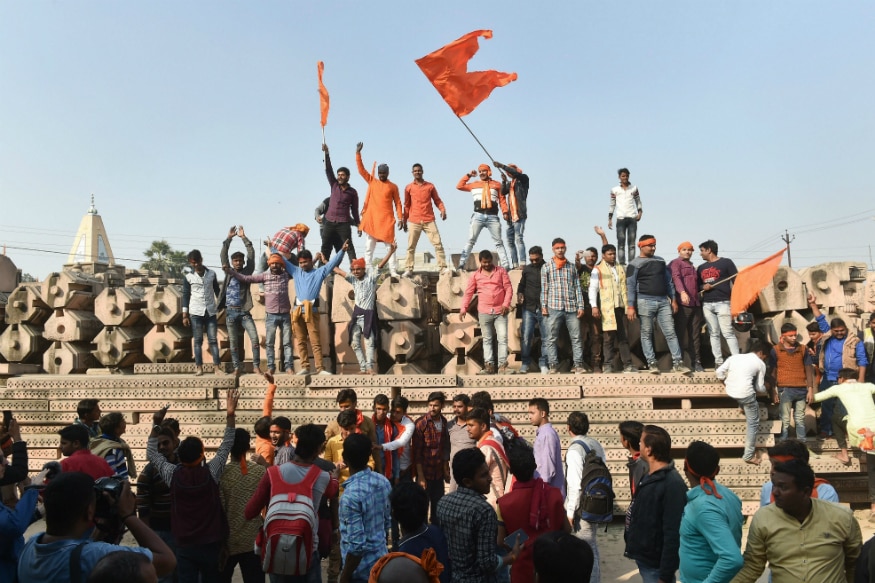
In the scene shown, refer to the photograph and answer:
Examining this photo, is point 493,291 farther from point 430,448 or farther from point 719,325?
point 430,448

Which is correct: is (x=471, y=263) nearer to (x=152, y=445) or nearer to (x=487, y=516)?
(x=152, y=445)

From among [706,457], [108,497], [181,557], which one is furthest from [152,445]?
[706,457]

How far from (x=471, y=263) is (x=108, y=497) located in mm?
9436

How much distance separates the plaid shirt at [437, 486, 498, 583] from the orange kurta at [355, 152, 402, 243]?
8.35 metres

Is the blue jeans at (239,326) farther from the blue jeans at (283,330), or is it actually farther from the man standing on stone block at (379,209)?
the man standing on stone block at (379,209)

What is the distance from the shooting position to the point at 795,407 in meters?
8.47

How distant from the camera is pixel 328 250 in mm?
11898

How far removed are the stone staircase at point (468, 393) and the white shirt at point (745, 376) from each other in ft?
1.82

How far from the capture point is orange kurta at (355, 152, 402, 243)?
38.7ft

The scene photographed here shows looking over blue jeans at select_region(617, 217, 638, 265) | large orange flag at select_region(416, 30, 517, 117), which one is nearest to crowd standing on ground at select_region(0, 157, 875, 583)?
blue jeans at select_region(617, 217, 638, 265)

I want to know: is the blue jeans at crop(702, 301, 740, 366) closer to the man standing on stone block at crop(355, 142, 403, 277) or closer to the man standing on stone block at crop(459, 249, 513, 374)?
the man standing on stone block at crop(459, 249, 513, 374)

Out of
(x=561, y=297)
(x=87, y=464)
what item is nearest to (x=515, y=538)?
(x=87, y=464)

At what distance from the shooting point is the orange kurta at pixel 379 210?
11.8 meters

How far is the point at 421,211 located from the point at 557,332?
11.4 feet
